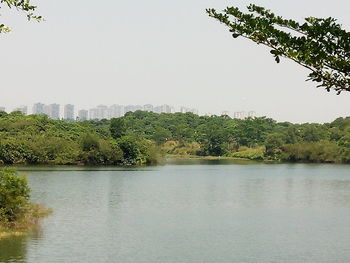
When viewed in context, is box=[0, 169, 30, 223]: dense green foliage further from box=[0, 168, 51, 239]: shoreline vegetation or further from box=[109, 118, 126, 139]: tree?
box=[109, 118, 126, 139]: tree

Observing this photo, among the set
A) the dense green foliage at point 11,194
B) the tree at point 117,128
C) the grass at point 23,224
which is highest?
the tree at point 117,128

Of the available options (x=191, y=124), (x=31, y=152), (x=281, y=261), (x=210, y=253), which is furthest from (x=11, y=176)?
(x=191, y=124)

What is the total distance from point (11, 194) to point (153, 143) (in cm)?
10158

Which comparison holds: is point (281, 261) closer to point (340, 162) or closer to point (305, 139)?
point (340, 162)

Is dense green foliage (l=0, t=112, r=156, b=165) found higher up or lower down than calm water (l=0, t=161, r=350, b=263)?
higher up

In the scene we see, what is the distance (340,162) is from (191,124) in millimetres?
77136

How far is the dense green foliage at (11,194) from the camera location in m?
32.0

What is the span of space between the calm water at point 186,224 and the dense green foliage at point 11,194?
182 cm

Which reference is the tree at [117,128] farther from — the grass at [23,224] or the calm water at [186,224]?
the grass at [23,224]

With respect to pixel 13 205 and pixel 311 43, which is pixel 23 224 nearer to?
pixel 13 205

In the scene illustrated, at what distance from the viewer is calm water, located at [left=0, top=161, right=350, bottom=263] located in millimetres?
29578

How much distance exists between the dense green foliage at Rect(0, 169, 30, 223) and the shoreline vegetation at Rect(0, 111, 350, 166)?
7036 centimetres

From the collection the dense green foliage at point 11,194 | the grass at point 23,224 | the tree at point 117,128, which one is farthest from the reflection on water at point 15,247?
the tree at point 117,128

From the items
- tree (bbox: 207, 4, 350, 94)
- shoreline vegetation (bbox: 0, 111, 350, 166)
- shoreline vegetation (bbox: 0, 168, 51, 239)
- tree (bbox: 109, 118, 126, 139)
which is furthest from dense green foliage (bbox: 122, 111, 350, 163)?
tree (bbox: 207, 4, 350, 94)
